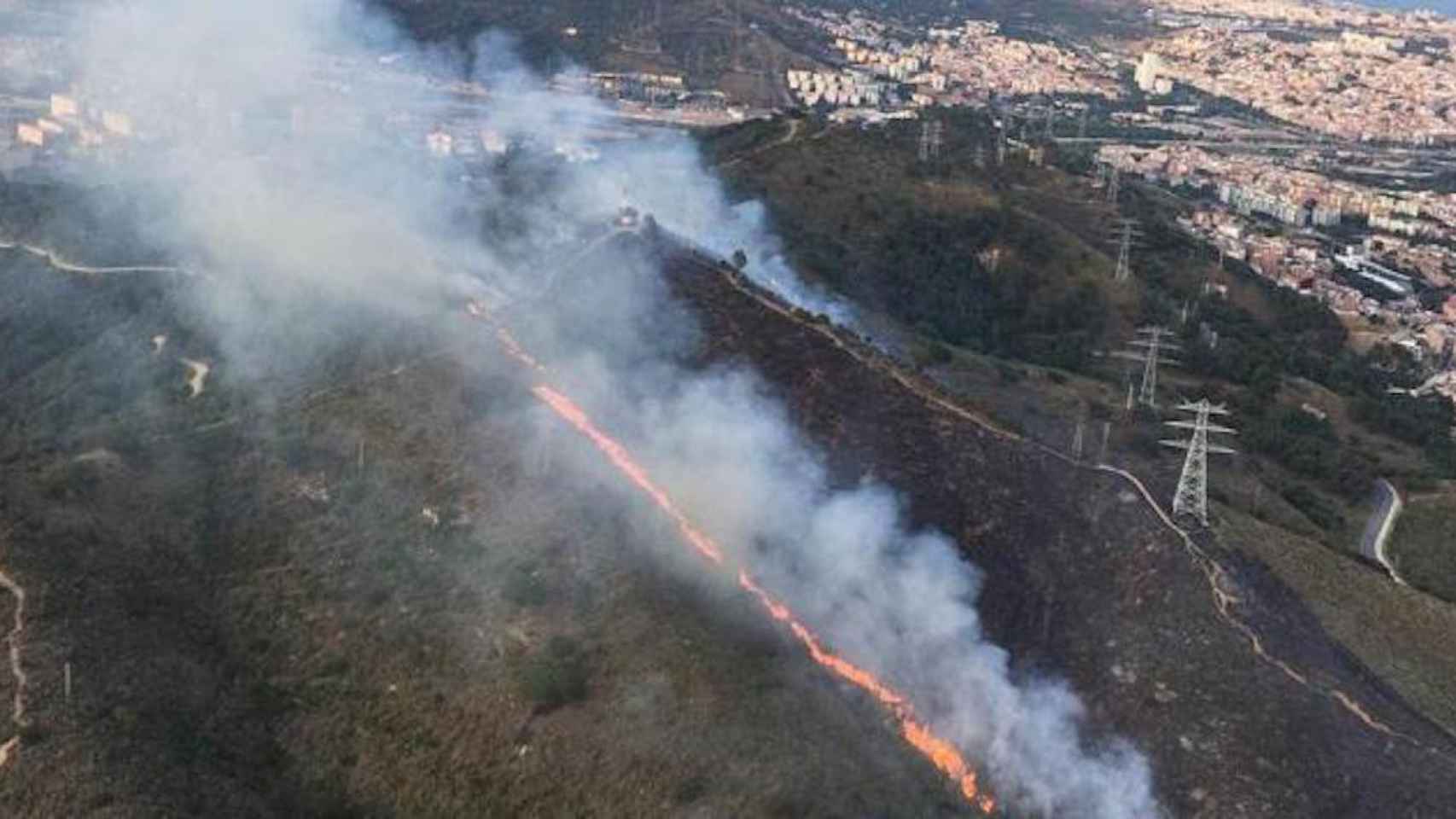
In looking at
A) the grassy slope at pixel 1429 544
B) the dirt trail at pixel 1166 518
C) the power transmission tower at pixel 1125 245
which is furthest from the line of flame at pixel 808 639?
the power transmission tower at pixel 1125 245

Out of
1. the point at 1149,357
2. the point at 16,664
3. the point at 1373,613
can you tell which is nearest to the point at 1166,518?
the point at 1373,613

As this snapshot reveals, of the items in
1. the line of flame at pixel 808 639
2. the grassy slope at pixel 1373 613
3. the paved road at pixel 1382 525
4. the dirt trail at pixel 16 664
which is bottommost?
the paved road at pixel 1382 525

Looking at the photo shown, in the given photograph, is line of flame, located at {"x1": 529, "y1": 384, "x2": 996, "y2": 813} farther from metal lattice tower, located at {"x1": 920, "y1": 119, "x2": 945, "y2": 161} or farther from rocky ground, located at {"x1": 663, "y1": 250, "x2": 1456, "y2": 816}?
metal lattice tower, located at {"x1": 920, "y1": 119, "x2": 945, "y2": 161}

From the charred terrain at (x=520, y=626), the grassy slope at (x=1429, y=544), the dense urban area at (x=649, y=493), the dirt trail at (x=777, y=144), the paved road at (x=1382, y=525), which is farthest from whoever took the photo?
the dirt trail at (x=777, y=144)

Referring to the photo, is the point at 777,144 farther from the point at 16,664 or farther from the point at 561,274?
the point at 16,664

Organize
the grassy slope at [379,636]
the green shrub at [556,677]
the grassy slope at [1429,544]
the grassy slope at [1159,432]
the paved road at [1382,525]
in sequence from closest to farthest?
the grassy slope at [379,636], the green shrub at [556,677], the grassy slope at [1159,432], the grassy slope at [1429,544], the paved road at [1382,525]

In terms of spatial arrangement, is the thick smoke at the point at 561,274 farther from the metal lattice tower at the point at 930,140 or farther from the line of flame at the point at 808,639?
the metal lattice tower at the point at 930,140

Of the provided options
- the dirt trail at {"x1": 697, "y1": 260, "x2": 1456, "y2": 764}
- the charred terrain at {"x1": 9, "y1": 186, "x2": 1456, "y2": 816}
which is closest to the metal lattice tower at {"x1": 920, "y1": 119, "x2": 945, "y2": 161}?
the dirt trail at {"x1": 697, "y1": 260, "x2": 1456, "y2": 764}
